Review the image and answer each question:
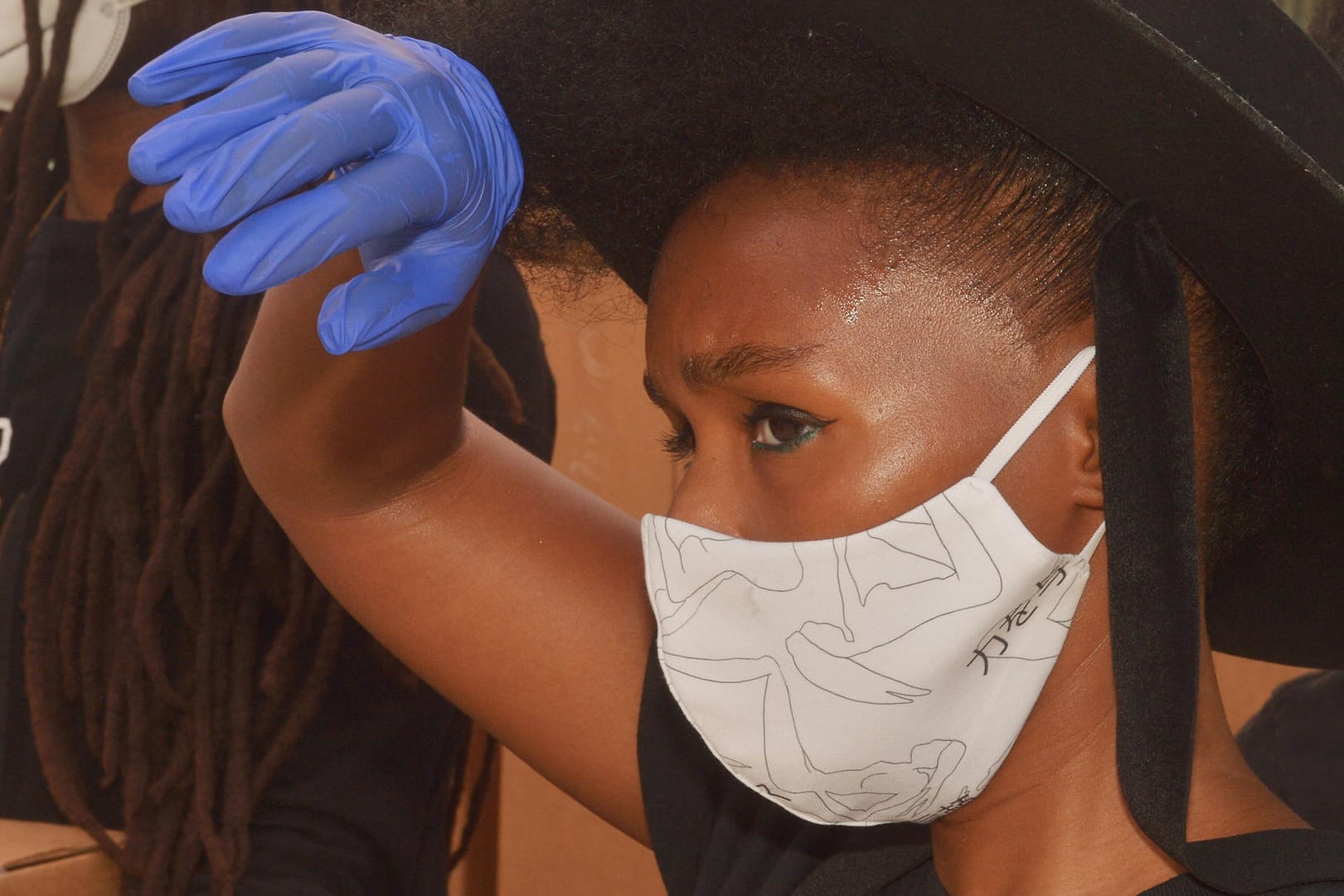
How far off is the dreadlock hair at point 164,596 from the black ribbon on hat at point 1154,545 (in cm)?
78

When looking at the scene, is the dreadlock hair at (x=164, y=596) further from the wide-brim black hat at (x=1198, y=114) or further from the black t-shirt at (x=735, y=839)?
the wide-brim black hat at (x=1198, y=114)

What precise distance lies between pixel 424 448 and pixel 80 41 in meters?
0.62

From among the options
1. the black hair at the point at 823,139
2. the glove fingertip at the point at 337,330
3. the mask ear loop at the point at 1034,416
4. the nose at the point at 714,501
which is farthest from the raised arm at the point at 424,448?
the mask ear loop at the point at 1034,416

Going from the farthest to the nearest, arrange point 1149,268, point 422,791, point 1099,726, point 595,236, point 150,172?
point 422,791
point 595,236
point 1099,726
point 1149,268
point 150,172

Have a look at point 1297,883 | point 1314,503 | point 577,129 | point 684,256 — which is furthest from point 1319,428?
point 577,129

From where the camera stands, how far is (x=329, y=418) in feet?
4.27

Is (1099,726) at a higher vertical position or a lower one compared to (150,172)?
lower

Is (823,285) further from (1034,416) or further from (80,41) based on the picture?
(80,41)

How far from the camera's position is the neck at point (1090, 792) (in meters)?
1.08

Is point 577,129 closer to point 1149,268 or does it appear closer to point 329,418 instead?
point 329,418

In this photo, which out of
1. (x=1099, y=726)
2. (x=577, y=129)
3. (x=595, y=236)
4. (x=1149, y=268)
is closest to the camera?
(x=1149, y=268)

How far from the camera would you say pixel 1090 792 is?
1115 mm

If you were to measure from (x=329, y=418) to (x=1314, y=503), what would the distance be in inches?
33.6

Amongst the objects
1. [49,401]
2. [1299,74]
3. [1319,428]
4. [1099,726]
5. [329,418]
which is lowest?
[49,401]
